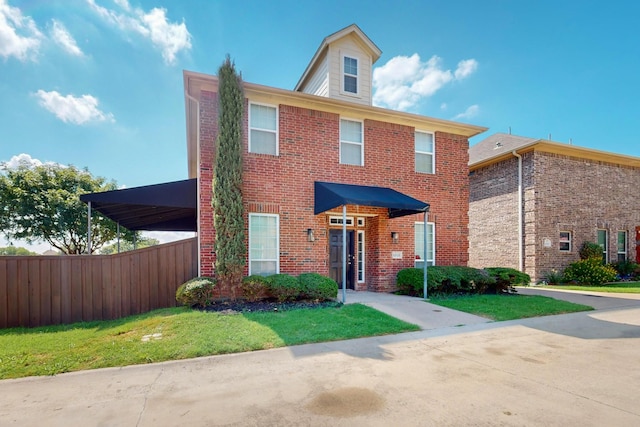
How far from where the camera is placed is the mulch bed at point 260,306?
7.39 metres

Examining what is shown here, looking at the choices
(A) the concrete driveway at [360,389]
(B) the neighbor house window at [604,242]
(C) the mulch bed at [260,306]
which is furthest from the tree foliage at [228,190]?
(B) the neighbor house window at [604,242]

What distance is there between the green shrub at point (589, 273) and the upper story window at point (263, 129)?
14180mm

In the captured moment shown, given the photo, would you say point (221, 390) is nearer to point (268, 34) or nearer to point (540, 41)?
point (268, 34)

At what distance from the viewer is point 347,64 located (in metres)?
11.8

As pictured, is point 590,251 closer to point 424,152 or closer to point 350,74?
point 424,152

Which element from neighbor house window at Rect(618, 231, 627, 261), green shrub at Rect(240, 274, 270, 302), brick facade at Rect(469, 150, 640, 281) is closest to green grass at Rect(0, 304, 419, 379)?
green shrub at Rect(240, 274, 270, 302)

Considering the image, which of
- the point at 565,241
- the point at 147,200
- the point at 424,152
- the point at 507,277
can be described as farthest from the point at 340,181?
the point at 565,241

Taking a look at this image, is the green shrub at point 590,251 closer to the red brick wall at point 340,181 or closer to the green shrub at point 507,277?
the green shrub at point 507,277

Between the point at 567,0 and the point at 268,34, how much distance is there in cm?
985

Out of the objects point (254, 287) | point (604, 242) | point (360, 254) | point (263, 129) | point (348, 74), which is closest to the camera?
point (254, 287)

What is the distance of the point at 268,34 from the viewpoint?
10.4 meters

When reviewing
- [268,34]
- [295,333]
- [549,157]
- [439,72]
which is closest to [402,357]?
[295,333]

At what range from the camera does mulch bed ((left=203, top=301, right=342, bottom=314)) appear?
739 centimetres

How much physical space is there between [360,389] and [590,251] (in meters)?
16.2
